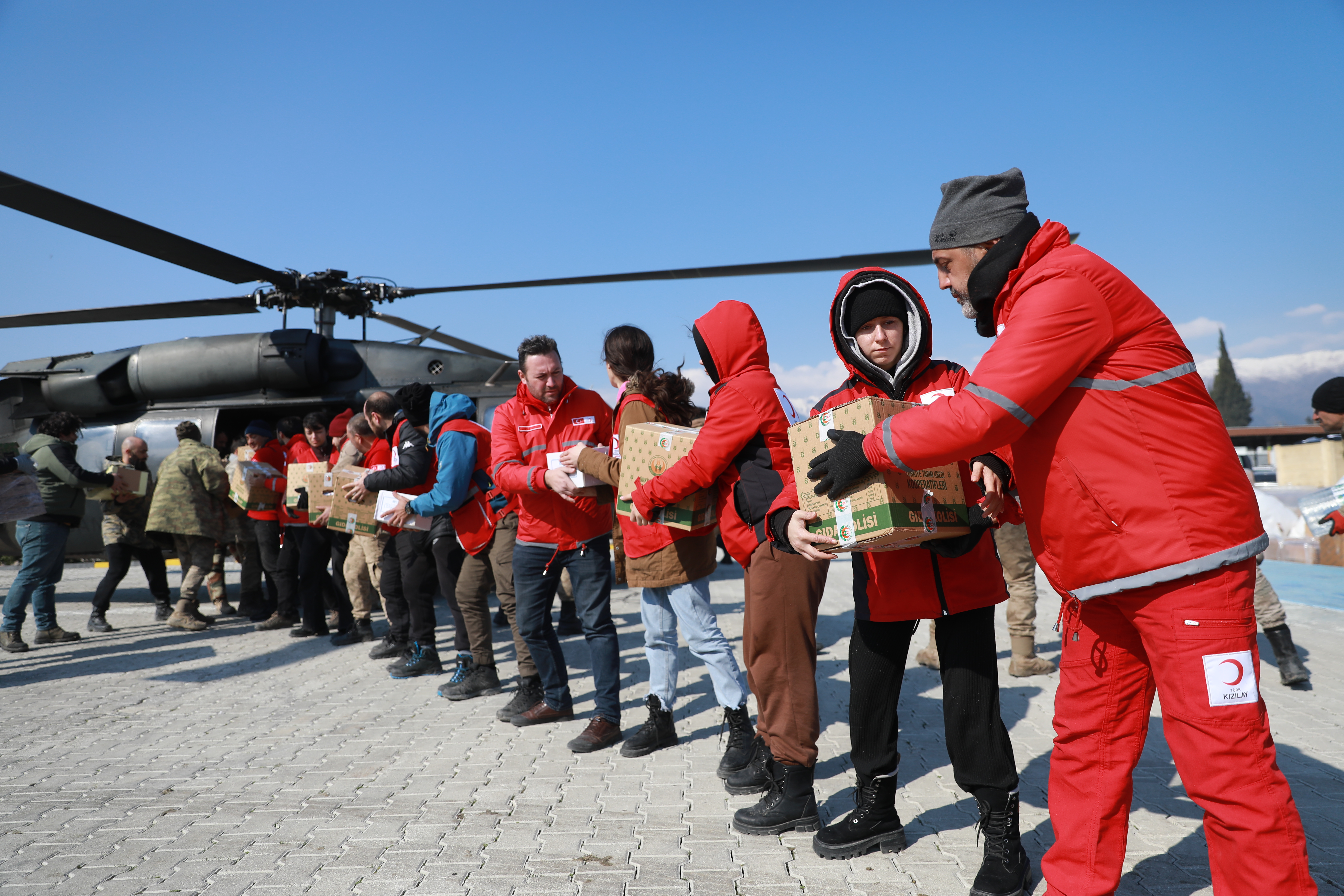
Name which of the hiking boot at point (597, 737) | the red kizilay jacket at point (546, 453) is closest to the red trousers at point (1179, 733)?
the hiking boot at point (597, 737)

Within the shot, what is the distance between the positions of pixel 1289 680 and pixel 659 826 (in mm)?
4281

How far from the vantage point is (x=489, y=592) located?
19.1 ft

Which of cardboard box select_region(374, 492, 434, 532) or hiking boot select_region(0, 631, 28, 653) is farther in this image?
hiking boot select_region(0, 631, 28, 653)

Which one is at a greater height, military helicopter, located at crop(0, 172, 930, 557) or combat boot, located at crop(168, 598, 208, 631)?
A: military helicopter, located at crop(0, 172, 930, 557)

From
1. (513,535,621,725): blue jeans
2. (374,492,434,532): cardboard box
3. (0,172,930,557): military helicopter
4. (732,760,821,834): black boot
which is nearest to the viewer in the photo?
(732,760,821,834): black boot

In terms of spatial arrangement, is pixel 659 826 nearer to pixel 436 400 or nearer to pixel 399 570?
pixel 436 400

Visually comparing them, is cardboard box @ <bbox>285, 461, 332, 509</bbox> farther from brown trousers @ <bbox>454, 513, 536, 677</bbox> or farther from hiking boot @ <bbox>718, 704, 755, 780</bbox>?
hiking boot @ <bbox>718, 704, 755, 780</bbox>

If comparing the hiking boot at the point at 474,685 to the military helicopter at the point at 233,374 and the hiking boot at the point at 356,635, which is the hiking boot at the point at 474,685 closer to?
the hiking boot at the point at 356,635

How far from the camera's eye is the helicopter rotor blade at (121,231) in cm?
629

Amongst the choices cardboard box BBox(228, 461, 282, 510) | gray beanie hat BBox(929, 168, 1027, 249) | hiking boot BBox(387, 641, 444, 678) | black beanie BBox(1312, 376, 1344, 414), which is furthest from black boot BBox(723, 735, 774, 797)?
cardboard box BBox(228, 461, 282, 510)

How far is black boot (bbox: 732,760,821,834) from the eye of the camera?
3219 millimetres

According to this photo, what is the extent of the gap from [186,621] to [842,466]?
871 centimetres

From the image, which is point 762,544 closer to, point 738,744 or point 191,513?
point 738,744

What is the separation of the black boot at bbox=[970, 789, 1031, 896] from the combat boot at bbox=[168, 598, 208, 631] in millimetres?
8466
